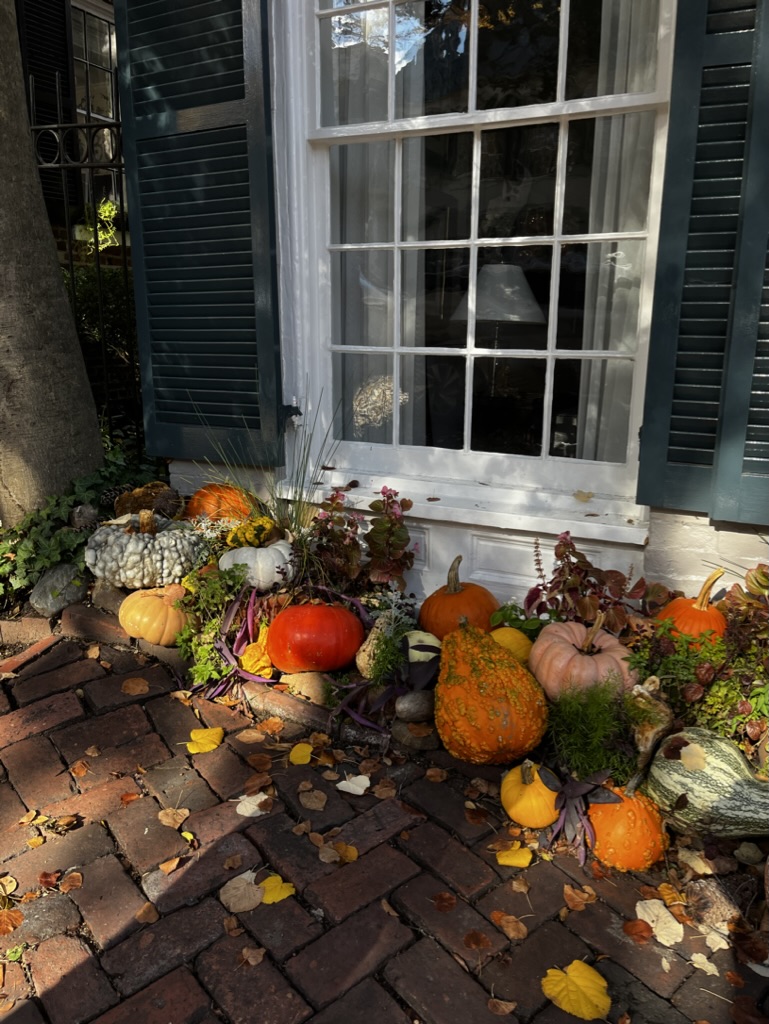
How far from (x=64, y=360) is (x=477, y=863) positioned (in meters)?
3.03

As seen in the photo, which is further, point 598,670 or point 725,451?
point 725,451

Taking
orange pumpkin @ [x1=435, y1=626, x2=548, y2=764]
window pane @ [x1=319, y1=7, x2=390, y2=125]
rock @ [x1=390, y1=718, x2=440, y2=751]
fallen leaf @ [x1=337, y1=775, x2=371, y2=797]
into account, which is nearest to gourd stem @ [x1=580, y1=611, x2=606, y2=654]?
orange pumpkin @ [x1=435, y1=626, x2=548, y2=764]

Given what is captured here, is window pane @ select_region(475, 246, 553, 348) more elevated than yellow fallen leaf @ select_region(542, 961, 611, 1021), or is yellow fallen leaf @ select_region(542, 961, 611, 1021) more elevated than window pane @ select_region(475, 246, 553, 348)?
window pane @ select_region(475, 246, 553, 348)

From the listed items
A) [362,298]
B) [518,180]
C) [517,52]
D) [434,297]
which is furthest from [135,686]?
[517,52]

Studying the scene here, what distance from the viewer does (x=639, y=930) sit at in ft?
6.36

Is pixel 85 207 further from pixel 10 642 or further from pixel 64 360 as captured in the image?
pixel 10 642

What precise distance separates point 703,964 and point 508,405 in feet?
7.00

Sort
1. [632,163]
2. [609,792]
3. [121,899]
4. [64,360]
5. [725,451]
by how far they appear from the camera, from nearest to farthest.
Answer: [121,899]
[609,792]
[725,451]
[632,163]
[64,360]

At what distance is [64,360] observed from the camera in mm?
3773

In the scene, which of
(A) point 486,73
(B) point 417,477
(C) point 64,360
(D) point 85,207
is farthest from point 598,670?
(D) point 85,207

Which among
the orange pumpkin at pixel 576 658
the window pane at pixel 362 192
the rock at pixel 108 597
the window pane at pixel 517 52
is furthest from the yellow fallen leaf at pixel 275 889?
the window pane at pixel 517 52

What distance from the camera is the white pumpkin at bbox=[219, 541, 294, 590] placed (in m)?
3.13

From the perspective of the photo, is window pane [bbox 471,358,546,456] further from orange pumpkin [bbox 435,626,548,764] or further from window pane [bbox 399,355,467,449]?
orange pumpkin [bbox 435,626,548,764]

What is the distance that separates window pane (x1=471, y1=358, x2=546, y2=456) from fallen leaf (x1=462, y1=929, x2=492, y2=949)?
75.8 inches
